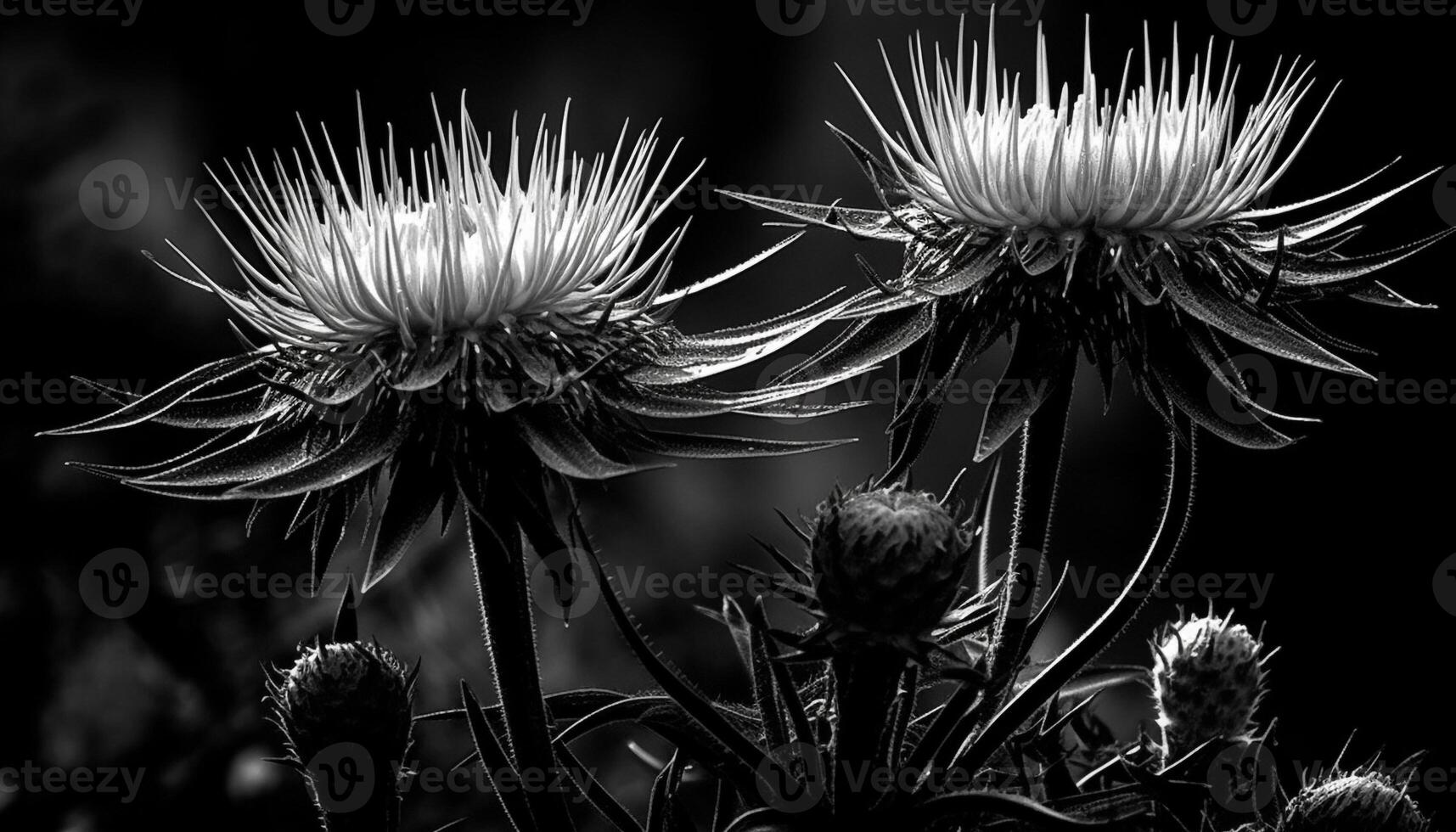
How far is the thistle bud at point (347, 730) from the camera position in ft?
2.67

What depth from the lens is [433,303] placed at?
31.9 inches

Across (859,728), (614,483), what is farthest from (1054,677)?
(614,483)

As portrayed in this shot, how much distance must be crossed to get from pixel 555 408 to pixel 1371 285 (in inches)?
19.6

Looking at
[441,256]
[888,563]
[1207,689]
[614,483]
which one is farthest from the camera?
[614,483]

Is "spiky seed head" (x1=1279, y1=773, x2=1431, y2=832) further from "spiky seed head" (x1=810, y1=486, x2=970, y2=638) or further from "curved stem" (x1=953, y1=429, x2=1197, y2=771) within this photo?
"spiky seed head" (x1=810, y1=486, x2=970, y2=638)

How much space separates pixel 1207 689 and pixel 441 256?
1.73 feet

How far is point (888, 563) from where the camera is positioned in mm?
686

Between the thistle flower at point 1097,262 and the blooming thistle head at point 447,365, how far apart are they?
0.07 metres

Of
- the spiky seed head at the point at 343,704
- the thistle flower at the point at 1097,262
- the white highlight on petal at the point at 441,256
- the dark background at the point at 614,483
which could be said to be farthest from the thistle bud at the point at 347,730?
the dark background at the point at 614,483

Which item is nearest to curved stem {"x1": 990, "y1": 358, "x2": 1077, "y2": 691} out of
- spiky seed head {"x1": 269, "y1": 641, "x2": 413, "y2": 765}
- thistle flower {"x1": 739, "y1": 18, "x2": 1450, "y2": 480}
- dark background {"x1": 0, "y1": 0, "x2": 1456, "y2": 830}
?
thistle flower {"x1": 739, "y1": 18, "x2": 1450, "y2": 480}

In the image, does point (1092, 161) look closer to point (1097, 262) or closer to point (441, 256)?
point (1097, 262)

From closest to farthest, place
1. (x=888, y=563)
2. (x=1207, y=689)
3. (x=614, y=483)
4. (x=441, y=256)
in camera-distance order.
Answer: (x=888, y=563), (x=441, y=256), (x=1207, y=689), (x=614, y=483)

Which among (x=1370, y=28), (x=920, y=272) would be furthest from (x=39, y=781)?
(x=1370, y=28)

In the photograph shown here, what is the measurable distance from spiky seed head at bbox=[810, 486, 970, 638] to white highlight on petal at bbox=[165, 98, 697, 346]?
0.19m
